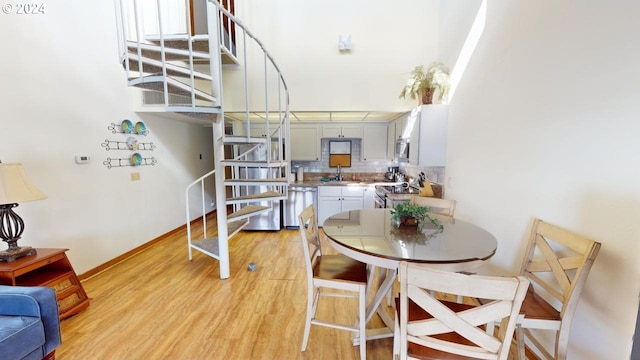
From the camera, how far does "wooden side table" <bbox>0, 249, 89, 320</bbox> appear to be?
1785 millimetres

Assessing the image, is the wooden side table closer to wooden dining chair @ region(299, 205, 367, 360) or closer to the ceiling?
wooden dining chair @ region(299, 205, 367, 360)

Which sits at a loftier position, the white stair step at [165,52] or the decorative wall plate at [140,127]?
the white stair step at [165,52]

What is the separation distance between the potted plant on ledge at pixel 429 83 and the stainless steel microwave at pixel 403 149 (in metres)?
0.62

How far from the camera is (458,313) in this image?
3.19 ft

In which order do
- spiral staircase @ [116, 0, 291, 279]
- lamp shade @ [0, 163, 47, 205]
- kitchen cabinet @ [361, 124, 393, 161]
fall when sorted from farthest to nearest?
kitchen cabinet @ [361, 124, 393, 161]
spiral staircase @ [116, 0, 291, 279]
lamp shade @ [0, 163, 47, 205]

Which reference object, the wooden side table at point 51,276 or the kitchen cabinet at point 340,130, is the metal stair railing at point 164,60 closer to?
the wooden side table at point 51,276

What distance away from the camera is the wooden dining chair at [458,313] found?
2.86ft

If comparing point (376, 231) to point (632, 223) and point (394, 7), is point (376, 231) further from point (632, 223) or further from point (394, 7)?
point (394, 7)

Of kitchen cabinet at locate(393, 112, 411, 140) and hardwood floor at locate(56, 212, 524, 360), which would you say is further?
kitchen cabinet at locate(393, 112, 411, 140)

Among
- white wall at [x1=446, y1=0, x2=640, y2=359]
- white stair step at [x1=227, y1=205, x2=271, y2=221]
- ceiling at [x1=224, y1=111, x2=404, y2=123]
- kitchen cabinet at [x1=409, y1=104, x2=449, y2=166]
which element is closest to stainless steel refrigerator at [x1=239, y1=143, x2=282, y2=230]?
ceiling at [x1=224, y1=111, x2=404, y2=123]

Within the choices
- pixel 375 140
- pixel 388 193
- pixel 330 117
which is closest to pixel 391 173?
pixel 375 140

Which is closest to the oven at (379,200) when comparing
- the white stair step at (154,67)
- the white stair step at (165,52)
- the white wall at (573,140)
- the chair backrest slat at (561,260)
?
the white wall at (573,140)

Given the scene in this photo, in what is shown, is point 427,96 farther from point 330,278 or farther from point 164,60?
point 164,60

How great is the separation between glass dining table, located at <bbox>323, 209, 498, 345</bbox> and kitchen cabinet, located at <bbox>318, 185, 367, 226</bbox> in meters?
2.38
